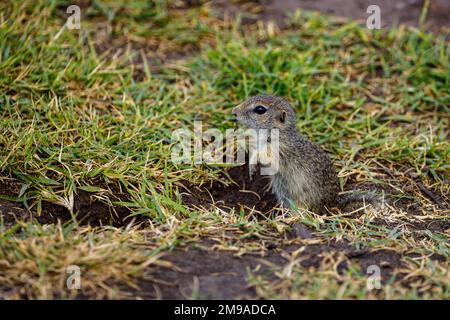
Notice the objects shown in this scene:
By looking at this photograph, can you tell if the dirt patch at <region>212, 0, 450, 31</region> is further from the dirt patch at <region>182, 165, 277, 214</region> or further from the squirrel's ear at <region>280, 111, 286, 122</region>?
the dirt patch at <region>182, 165, 277, 214</region>

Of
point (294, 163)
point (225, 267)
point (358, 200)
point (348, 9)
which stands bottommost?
point (225, 267)

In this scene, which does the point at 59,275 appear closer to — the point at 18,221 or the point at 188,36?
the point at 18,221

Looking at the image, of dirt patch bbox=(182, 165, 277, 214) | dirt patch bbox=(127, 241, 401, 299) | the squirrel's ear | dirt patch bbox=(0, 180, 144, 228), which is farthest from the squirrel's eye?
dirt patch bbox=(127, 241, 401, 299)

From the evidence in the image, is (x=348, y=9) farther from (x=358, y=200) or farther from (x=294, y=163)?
(x=358, y=200)

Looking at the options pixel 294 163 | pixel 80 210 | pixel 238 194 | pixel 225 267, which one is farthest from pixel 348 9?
pixel 225 267

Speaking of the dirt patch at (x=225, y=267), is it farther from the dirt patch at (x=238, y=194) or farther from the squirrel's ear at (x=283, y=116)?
the squirrel's ear at (x=283, y=116)

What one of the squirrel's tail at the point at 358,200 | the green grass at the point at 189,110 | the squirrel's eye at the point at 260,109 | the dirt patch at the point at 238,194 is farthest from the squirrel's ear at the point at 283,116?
the squirrel's tail at the point at 358,200
